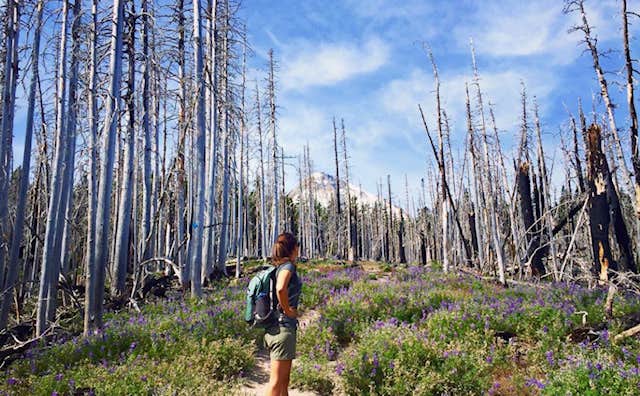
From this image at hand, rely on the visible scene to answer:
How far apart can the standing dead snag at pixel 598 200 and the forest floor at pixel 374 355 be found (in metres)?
1.99

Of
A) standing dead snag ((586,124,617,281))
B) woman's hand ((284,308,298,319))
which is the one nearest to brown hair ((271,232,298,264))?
woman's hand ((284,308,298,319))

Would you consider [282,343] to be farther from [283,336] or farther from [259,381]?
[259,381]

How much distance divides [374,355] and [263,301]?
2.11 meters

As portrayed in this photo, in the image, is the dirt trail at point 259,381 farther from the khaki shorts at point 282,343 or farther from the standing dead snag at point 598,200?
the standing dead snag at point 598,200

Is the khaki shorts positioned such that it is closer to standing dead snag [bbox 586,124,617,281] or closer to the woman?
the woman

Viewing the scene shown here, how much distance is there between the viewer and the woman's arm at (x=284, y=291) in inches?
182

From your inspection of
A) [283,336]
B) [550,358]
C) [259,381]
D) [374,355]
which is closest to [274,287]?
[283,336]

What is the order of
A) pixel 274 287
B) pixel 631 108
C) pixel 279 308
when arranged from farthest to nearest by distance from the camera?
pixel 631 108 → pixel 274 287 → pixel 279 308

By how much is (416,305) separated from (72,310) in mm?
9399

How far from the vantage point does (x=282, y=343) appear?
4.64m

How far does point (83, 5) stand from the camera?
10391 millimetres

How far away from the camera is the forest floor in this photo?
510 cm

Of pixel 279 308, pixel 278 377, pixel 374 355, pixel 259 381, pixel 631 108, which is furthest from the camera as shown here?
pixel 631 108

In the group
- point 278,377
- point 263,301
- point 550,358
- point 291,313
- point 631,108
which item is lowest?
point 550,358
